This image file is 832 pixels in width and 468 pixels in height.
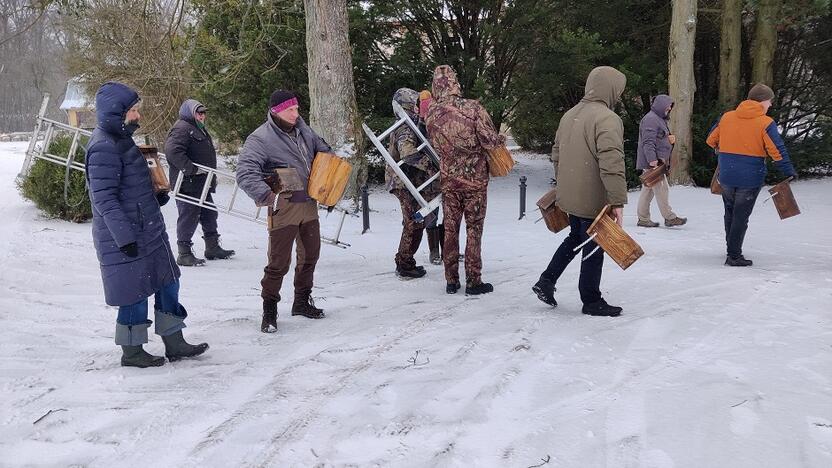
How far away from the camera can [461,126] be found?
5.22 metres

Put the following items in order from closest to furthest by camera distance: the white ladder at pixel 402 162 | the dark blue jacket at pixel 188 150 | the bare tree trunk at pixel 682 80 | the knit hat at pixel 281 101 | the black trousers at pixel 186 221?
the knit hat at pixel 281 101, the white ladder at pixel 402 162, the dark blue jacket at pixel 188 150, the black trousers at pixel 186 221, the bare tree trunk at pixel 682 80

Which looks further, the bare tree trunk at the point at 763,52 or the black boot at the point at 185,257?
the bare tree trunk at the point at 763,52

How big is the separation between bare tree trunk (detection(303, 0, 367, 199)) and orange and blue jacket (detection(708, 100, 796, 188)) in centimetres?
580

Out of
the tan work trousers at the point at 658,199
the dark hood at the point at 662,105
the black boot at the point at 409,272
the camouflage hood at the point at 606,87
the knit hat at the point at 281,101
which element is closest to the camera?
the knit hat at the point at 281,101

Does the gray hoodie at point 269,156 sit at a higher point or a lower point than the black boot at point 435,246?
higher

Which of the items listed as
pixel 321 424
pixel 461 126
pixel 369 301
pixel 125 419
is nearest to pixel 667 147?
pixel 461 126

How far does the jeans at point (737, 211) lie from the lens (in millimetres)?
6250

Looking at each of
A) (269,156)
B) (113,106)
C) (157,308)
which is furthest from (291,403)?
(113,106)

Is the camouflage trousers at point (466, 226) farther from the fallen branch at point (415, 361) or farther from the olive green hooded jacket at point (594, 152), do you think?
the fallen branch at point (415, 361)

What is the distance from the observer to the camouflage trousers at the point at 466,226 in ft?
17.7

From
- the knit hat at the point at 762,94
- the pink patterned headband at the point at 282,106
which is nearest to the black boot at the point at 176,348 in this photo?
the pink patterned headband at the point at 282,106

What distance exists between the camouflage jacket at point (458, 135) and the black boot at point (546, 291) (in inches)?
37.2

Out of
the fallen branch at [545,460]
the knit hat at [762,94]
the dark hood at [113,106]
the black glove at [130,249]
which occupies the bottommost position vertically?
the fallen branch at [545,460]

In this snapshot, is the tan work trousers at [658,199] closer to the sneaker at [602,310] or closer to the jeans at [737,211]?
the jeans at [737,211]
